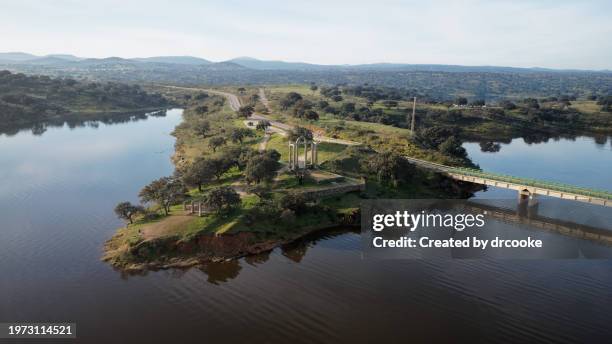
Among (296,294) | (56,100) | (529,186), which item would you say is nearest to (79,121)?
(56,100)

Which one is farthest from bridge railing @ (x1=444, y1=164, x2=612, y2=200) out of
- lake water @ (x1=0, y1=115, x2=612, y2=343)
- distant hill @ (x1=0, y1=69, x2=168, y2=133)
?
distant hill @ (x1=0, y1=69, x2=168, y2=133)

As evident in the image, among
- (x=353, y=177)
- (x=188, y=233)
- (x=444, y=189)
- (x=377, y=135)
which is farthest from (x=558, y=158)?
(x=188, y=233)

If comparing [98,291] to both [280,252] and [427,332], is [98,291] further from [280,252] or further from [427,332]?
[427,332]

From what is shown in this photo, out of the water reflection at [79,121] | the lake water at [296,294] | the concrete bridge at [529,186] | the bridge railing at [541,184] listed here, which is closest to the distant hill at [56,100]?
the water reflection at [79,121]

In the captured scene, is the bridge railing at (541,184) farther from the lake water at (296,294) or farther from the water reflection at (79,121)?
the water reflection at (79,121)

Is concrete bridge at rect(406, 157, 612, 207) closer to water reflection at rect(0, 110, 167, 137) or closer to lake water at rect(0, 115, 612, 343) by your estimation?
lake water at rect(0, 115, 612, 343)

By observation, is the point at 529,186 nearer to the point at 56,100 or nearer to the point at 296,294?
the point at 296,294
